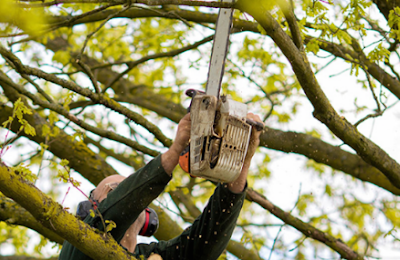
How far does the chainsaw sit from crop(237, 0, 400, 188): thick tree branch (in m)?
0.24

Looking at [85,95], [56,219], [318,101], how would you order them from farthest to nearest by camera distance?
1. [85,95]
2. [318,101]
3. [56,219]

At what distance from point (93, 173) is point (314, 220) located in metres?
4.67

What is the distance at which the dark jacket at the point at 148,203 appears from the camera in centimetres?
252

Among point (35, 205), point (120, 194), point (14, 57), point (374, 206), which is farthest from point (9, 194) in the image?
point (374, 206)

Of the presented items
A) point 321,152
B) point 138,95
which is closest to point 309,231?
point 321,152

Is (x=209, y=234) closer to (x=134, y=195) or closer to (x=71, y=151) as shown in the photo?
(x=134, y=195)

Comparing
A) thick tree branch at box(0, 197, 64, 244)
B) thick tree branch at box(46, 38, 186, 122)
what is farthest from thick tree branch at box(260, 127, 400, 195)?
thick tree branch at box(0, 197, 64, 244)

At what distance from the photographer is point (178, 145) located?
2.49 metres

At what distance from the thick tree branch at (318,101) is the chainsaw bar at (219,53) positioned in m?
0.13

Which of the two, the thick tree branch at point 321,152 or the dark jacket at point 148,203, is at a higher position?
the thick tree branch at point 321,152

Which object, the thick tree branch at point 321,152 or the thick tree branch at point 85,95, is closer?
the thick tree branch at point 85,95

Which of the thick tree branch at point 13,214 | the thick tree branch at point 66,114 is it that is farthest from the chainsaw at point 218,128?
the thick tree branch at point 13,214

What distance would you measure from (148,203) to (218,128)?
0.69m

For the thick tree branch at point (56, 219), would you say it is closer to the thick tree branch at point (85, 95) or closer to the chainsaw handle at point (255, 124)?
the chainsaw handle at point (255, 124)
